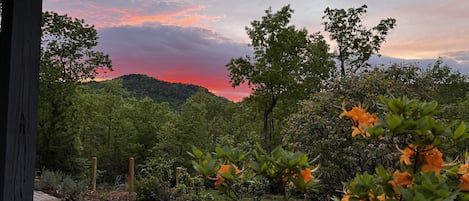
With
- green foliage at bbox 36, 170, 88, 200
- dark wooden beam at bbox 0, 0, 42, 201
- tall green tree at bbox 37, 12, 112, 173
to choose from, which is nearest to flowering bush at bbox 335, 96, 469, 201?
dark wooden beam at bbox 0, 0, 42, 201

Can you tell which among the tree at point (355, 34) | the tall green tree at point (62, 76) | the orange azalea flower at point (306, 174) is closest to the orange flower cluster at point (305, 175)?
the orange azalea flower at point (306, 174)

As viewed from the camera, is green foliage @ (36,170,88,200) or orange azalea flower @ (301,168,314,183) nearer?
orange azalea flower @ (301,168,314,183)

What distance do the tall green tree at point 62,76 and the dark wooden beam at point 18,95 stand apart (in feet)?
23.7

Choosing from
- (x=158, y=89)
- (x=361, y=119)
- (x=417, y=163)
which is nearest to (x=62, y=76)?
(x=158, y=89)

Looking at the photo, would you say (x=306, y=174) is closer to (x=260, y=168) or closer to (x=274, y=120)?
(x=260, y=168)

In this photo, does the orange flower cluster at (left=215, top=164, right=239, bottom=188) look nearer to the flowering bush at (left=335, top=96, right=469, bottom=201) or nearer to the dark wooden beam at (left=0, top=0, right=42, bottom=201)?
the flowering bush at (left=335, top=96, right=469, bottom=201)

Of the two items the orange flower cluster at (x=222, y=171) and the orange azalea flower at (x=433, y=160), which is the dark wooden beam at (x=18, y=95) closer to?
the orange flower cluster at (x=222, y=171)

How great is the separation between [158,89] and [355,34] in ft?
21.4

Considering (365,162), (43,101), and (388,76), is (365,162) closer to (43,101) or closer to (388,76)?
(388,76)

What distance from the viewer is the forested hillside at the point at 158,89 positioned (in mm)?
13102

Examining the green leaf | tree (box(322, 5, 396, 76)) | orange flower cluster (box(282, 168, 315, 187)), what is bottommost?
orange flower cluster (box(282, 168, 315, 187))

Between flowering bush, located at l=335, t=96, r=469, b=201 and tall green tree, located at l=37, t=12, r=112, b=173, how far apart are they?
743 cm

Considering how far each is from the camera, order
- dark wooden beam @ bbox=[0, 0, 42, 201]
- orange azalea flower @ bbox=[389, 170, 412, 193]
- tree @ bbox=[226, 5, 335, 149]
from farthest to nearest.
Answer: tree @ bbox=[226, 5, 335, 149]
orange azalea flower @ bbox=[389, 170, 412, 193]
dark wooden beam @ bbox=[0, 0, 42, 201]

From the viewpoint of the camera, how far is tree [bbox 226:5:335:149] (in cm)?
929
